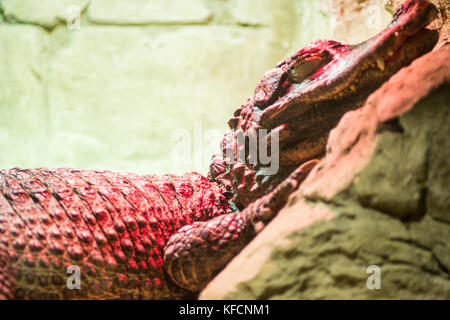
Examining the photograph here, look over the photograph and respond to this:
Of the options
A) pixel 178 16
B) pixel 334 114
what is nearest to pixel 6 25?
pixel 178 16

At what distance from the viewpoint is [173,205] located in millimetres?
2664

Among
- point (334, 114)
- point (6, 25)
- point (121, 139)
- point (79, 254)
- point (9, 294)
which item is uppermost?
point (6, 25)

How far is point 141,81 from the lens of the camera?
6195mm

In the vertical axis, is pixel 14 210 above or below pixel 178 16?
below

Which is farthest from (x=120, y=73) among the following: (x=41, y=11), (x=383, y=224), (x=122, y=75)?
(x=383, y=224)

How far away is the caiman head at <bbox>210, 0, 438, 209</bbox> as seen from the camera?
1.96 metres

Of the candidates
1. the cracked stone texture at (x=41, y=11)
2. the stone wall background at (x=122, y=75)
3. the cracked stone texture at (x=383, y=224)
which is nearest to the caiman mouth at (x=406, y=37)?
the cracked stone texture at (x=383, y=224)

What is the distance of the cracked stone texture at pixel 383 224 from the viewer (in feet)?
4.74

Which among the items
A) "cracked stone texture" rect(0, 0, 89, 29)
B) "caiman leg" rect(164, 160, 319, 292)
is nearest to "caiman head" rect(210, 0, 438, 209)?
"caiman leg" rect(164, 160, 319, 292)

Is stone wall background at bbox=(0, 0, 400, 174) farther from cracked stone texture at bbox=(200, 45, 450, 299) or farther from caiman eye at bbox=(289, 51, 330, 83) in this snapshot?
cracked stone texture at bbox=(200, 45, 450, 299)

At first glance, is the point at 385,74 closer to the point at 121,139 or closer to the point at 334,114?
the point at 334,114

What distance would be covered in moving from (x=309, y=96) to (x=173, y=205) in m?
1.23

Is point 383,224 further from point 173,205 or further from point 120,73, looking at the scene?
point 120,73

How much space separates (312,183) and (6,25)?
645 centimetres
